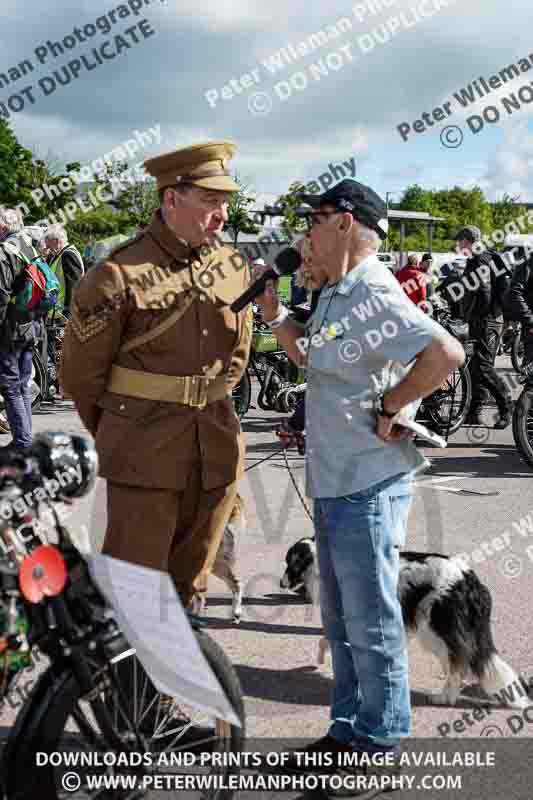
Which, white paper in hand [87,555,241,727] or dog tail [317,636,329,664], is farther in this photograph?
dog tail [317,636,329,664]

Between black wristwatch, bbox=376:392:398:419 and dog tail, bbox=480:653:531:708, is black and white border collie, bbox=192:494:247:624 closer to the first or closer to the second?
dog tail, bbox=480:653:531:708

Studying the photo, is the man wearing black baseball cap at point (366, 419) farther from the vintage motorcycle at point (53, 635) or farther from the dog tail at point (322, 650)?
the dog tail at point (322, 650)

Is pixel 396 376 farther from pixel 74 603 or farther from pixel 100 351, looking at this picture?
pixel 74 603

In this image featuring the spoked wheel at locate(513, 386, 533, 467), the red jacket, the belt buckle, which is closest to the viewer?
the belt buckle

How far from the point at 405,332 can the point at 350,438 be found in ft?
1.28

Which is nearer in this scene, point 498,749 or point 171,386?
point 171,386

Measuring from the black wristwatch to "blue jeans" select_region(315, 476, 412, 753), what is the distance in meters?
0.23

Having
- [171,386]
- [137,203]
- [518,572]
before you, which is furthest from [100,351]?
[137,203]

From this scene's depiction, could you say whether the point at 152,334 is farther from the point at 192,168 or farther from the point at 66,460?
the point at 66,460

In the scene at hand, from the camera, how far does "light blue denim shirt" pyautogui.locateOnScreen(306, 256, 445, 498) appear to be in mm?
3145

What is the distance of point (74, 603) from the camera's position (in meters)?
2.52

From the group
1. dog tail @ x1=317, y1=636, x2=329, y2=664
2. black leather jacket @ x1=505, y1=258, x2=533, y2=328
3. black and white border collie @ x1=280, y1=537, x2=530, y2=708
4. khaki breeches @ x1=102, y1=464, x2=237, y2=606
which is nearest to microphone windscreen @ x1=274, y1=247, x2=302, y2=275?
khaki breeches @ x1=102, y1=464, x2=237, y2=606

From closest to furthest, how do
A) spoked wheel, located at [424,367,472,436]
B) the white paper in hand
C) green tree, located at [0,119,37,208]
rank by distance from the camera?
1. the white paper in hand
2. spoked wheel, located at [424,367,472,436]
3. green tree, located at [0,119,37,208]

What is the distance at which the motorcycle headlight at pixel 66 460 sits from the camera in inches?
97.7
